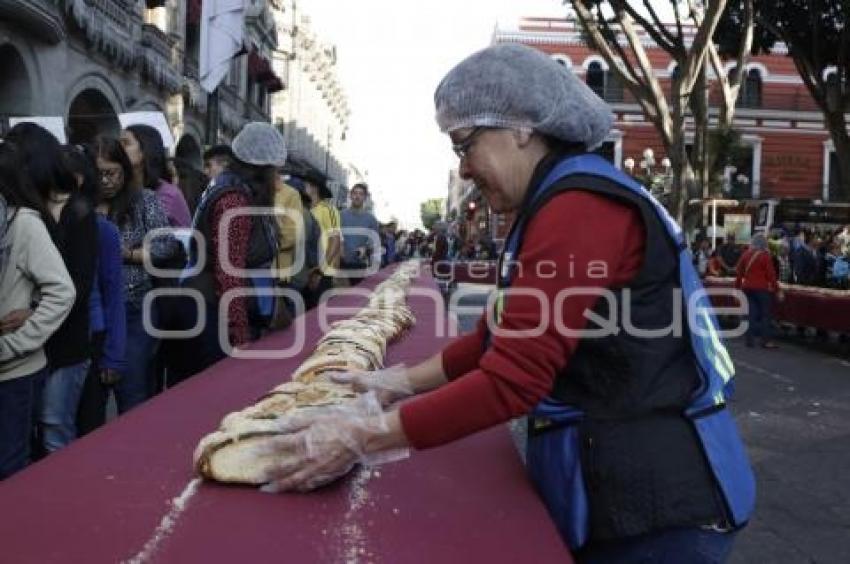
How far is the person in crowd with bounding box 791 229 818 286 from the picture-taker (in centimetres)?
1862

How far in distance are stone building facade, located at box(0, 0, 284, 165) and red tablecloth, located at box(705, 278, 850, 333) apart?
8898 mm

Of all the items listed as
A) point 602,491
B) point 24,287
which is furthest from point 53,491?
point 24,287

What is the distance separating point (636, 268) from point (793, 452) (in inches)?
212

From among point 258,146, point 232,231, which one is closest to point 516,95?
point 232,231

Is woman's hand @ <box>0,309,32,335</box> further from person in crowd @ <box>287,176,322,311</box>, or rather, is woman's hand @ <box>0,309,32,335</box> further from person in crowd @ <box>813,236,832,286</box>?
person in crowd @ <box>813,236,832,286</box>

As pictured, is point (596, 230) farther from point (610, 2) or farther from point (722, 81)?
point (722, 81)

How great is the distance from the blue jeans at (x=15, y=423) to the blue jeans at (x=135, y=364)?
1152mm

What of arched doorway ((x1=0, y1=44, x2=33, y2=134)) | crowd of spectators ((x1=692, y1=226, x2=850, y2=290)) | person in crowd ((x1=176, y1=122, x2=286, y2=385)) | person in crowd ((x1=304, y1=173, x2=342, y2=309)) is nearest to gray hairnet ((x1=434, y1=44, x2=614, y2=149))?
person in crowd ((x1=176, y1=122, x2=286, y2=385))

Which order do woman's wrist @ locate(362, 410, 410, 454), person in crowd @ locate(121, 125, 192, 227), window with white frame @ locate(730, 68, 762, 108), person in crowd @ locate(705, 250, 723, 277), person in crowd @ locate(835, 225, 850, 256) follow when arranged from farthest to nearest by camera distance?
1. window with white frame @ locate(730, 68, 762, 108)
2. person in crowd @ locate(705, 250, 723, 277)
3. person in crowd @ locate(835, 225, 850, 256)
4. person in crowd @ locate(121, 125, 192, 227)
5. woman's wrist @ locate(362, 410, 410, 454)

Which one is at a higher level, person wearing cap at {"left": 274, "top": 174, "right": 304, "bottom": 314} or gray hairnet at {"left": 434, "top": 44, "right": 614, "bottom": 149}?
gray hairnet at {"left": 434, "top": 44, "right": 614, "bottom": 149}

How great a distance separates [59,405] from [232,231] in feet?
3.74

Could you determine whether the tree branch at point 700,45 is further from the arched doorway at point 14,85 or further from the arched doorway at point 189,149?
the arched doorway at point 189,149

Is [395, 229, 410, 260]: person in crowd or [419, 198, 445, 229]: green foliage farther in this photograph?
[419, 198, 445, 229]: green foliage

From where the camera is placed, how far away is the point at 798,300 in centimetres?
1412
